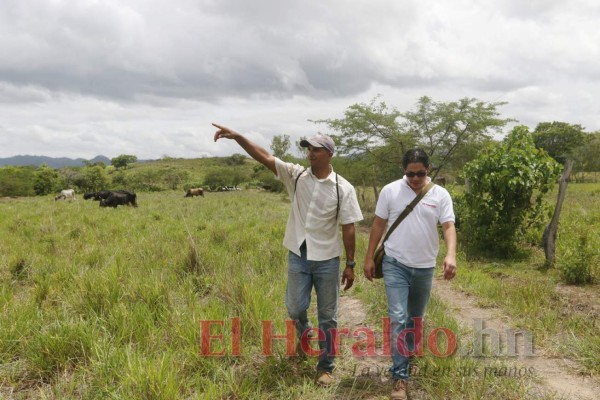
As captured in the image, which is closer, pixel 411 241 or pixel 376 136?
pixel 411 241

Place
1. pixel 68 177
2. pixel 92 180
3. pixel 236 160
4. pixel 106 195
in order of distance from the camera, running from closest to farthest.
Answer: pixel 106 195 → pixel 92 180 → pixel 68 177 → pixel 236 160

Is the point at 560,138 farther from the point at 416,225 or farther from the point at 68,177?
the point at 68,177

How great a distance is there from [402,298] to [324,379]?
905 mm

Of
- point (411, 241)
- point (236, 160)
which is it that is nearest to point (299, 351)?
point (411, 241)

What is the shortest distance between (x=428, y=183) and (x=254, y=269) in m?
3.50

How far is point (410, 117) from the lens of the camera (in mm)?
16750

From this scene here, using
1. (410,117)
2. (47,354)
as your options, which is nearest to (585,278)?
(47,354)

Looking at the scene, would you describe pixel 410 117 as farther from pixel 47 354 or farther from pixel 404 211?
pixel 47 354

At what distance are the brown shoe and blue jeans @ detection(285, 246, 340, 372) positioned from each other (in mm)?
542

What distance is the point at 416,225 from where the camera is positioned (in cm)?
303

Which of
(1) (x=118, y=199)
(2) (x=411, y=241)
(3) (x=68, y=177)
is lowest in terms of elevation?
(1) (x=118, y=199)

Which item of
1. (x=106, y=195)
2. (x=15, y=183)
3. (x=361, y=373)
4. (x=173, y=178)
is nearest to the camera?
(x=361, y=373)

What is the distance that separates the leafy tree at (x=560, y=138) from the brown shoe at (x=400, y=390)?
55436 mm

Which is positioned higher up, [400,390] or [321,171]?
[321,171]
